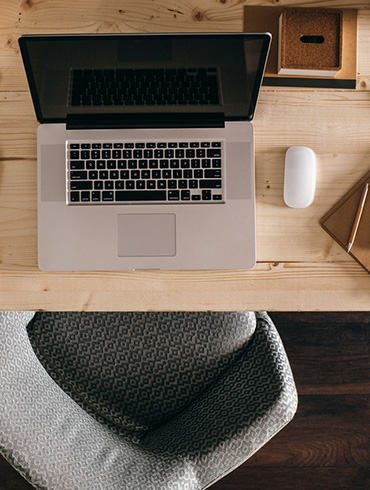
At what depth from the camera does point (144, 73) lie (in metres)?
0.83

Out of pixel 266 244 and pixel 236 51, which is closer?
pixel 236 51

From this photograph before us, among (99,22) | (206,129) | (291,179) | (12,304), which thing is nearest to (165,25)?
(99,22)

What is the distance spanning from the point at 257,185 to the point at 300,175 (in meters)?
0.09

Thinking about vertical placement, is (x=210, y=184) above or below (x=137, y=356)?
above

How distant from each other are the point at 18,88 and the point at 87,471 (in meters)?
0.75

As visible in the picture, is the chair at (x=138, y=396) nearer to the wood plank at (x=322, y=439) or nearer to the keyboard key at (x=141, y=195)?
the keyboard key at (x=141, y=195)

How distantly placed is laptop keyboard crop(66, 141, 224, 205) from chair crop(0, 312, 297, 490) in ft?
1.13

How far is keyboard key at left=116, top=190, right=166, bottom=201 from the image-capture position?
0.90m

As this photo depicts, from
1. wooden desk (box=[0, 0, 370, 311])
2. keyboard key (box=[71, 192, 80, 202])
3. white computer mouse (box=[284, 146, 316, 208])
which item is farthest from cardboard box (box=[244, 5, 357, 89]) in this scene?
keyboard key (box=[71, 192, 80, 202])

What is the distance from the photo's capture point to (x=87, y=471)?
830 millimetres

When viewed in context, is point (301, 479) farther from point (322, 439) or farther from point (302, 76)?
point (302, 76)

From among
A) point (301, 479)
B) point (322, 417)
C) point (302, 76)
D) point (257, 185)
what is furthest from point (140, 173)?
point (301, 479)

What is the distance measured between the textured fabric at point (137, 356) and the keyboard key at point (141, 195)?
0.35m

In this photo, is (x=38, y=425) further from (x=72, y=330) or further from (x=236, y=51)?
(x=236, y=51)
